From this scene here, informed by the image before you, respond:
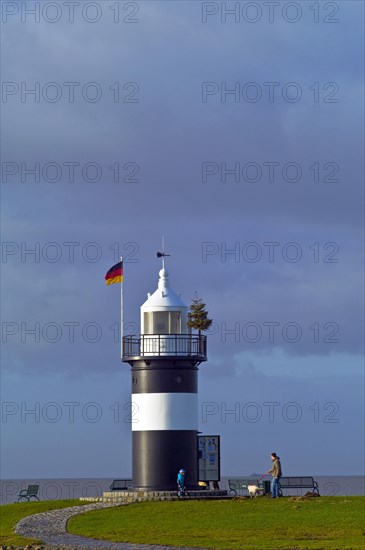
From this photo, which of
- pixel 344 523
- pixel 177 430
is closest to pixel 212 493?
pixel 177 430

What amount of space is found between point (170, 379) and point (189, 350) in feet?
5.41

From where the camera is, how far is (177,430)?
52.2m

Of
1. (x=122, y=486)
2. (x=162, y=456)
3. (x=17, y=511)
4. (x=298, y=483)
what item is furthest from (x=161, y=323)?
(x=17, y=511)

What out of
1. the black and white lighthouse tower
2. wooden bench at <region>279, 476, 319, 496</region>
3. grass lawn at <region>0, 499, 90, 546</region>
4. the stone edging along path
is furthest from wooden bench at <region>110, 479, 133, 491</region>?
wooden bench at <region>279, 476, 319, 496</region>

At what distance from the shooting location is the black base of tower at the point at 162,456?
52156 millimetres

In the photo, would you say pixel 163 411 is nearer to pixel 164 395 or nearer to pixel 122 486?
pixel 164 395

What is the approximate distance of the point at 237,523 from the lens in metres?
43.2

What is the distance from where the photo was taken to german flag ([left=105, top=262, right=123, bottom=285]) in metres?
55.4

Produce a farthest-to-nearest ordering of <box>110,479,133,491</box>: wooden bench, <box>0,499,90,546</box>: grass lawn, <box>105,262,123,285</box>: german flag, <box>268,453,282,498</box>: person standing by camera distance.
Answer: <box>105,262,123,285</box>: german flag
<box>110,479,133,491</box>: wooden bench
<box>268,453,282,498</box>: person standing
<box>0,499,90,546</box>: grass lawn

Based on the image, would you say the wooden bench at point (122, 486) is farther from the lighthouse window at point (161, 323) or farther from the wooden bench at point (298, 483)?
the lighthouse window at point (161, 323)

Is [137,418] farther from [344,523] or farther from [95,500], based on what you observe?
[344,523]

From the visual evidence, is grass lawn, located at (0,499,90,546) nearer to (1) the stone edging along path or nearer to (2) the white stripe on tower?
(1) the stone edging along path

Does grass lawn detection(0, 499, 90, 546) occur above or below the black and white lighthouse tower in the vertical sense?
below

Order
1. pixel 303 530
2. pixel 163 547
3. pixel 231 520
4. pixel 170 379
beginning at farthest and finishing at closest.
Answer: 1. pixel 170 379
2. pixel 231 520
3. pixel 303 530
4. pixel 163 547
